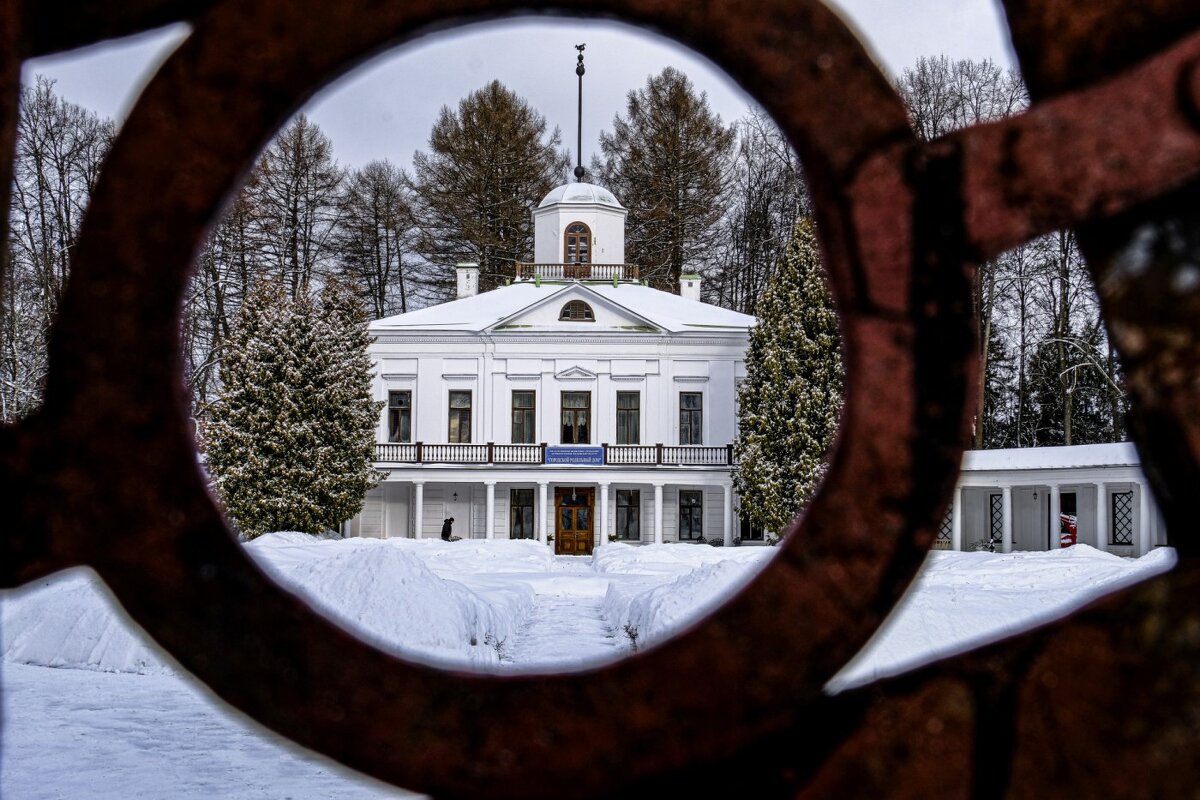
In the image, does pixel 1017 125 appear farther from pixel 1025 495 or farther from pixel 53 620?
pixel 1025 495

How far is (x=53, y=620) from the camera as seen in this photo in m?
12.2

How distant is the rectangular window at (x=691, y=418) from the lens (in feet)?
121

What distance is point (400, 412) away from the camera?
37406 millimetres

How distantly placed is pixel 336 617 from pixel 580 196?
39529 millimetres

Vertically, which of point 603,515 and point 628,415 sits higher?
point 628,415

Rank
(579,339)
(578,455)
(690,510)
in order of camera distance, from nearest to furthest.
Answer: (578,455) → (690,510) → (579,339)

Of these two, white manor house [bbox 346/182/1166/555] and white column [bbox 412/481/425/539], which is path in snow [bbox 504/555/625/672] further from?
white column [bbox 412/481/425/539]

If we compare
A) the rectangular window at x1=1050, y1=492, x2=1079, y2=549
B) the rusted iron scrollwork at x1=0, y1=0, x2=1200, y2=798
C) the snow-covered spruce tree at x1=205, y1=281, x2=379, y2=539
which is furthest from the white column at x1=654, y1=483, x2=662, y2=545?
the rusted iron scrollwork at x1=0, y1=0, x2=1200, y2=798

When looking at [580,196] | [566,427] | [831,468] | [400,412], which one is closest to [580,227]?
[580,196]

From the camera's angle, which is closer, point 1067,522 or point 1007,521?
point 1007,521

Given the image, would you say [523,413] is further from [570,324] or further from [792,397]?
[792,397]

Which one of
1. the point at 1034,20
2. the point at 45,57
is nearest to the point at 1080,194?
the point at 1034,20

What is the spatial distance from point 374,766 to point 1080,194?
3.94 feet

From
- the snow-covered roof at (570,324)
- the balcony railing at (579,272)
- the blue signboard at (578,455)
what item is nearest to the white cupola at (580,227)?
the balcony railing at (579,272)
